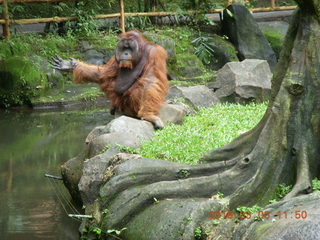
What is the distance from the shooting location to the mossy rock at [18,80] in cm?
1208

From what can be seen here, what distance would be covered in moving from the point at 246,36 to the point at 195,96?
6.54 m

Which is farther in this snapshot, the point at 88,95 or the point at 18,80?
the point at 88,95

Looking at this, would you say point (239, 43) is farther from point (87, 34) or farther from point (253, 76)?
point (253, 76)

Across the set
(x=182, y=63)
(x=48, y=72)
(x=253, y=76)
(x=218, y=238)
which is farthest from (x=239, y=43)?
(x=218, y=238)

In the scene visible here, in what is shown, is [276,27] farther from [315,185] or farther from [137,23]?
[315,185]

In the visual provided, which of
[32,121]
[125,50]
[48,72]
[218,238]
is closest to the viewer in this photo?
[218,238]

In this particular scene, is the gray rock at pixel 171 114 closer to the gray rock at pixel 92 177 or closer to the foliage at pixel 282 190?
the gray rock at pixel 92 177

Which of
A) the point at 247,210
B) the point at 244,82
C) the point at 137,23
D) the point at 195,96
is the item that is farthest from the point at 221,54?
the point at 247,210

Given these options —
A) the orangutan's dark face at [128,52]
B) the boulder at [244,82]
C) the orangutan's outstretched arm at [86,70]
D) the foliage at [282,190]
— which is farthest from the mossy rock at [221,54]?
the foliage at [282,190]

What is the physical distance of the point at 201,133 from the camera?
21.7 ft

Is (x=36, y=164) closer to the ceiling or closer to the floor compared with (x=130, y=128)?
closer to the floor

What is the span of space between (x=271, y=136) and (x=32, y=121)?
7090 mm

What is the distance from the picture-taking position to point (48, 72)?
12.9 metres
